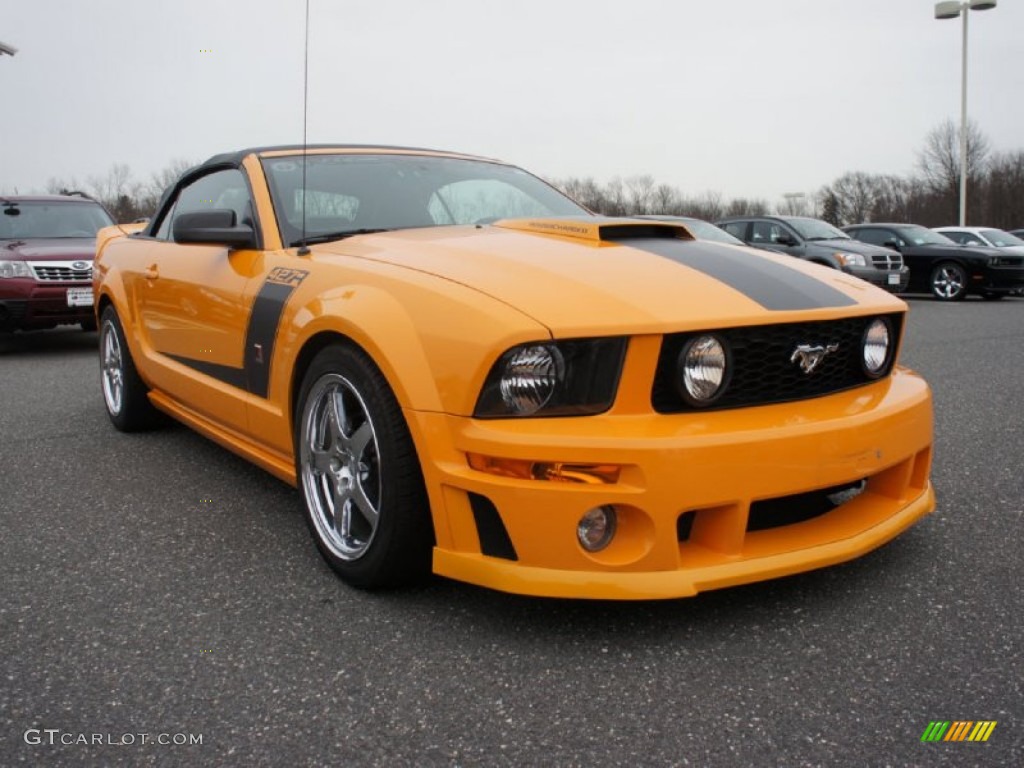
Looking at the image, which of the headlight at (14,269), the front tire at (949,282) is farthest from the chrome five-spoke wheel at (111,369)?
the front tire at (949,282)

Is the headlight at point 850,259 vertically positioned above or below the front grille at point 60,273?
above

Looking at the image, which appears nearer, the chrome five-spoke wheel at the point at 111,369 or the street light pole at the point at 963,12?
the chrome five-spoke wheel at the point at 111,369

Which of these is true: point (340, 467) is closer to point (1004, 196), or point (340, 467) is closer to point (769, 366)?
point (769, 366)

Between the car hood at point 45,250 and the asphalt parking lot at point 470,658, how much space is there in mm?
5662

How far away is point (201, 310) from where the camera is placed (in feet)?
11.1

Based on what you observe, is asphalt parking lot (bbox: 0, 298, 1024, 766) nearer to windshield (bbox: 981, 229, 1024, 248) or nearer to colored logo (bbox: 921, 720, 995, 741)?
colored logo (bbox: 921, 720, 995, 741)

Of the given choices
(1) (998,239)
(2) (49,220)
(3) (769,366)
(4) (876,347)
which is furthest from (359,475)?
(1) (998,239)

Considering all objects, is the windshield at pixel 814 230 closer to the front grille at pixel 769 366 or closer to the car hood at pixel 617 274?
the car hood at pixel 617 274

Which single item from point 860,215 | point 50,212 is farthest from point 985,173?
point 50,212

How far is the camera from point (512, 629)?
7.27ft

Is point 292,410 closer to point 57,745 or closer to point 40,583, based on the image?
point 40,583

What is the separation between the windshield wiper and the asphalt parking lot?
3.11ft

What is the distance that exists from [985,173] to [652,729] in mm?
56505

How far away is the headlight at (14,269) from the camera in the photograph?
7910mm
